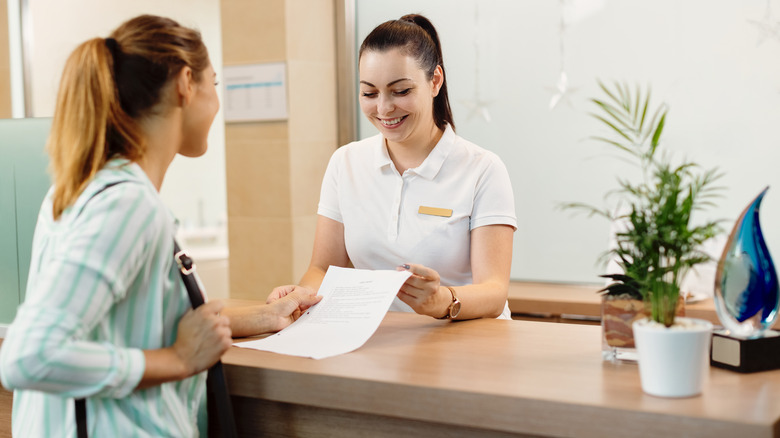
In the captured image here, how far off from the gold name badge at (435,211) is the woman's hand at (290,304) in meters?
0.43

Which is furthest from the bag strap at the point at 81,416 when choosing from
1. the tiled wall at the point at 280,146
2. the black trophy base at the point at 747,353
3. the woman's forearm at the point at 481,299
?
the tiled wall at the point at 280,146

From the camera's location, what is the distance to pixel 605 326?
1.49 m

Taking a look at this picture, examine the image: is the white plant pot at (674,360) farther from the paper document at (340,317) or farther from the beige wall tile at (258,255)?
the beige wall tile at (258,255)

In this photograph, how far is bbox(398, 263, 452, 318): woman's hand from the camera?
1778mm

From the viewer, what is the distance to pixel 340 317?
5.91ft

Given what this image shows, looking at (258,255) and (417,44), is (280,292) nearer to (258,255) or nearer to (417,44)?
(417,44)

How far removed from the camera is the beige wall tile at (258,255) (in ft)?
13.2

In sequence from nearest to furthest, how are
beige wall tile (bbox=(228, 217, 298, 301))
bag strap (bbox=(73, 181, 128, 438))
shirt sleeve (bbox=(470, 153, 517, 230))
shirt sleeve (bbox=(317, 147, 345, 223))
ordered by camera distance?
bag strap (bbox=(73, 181, 128, 438)) → shirt sleeve (bbox=(470, 153, 517, 230)) → shirt sleeve (bbox=(317, 147, 345, 223)) → beige wall tile (bbox=(228, 217, 298, 301))

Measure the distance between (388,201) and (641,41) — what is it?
1764 mm

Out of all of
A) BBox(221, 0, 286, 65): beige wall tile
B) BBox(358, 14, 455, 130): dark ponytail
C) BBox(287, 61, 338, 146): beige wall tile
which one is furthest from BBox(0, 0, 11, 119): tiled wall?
BBox(358, 14, 455, 130): dark ponytail

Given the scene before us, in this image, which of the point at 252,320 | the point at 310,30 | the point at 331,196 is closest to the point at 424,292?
the point at 252,320

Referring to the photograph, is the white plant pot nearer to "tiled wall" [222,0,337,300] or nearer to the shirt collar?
the shirt collar

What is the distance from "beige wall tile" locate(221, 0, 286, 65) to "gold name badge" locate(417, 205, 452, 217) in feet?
6.28

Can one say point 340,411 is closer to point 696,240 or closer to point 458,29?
point 696,240
